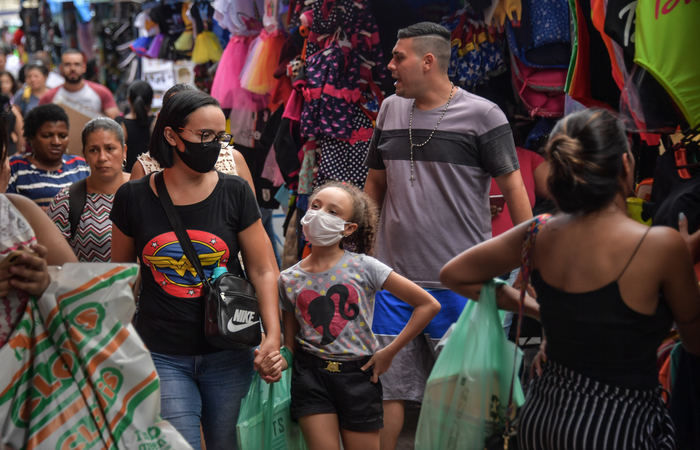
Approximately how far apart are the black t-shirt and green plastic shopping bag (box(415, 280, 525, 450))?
3.14 ft

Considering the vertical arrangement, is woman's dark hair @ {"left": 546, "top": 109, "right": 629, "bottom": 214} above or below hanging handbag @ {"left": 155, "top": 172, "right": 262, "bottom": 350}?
above

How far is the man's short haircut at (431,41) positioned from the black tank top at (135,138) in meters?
3.46

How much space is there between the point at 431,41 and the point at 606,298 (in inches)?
85.0

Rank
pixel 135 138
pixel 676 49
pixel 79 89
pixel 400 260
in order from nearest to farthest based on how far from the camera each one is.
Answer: pixel 676 49 → pixel 400 260 → pixel 135 138 → pixel 79 89

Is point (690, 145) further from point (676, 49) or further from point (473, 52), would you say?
point (473, 52)

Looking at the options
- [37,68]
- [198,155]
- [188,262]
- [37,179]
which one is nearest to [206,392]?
[188,262]

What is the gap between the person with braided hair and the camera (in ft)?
6.61

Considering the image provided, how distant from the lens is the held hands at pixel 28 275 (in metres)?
2.10

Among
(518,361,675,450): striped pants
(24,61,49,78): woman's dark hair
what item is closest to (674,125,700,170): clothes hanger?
(518,361,675,450): striped pants

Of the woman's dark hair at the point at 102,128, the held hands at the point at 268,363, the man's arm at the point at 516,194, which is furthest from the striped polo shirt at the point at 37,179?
the man's arm at the point at 516,194

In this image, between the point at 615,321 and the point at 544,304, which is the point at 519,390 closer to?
the point at 544,304

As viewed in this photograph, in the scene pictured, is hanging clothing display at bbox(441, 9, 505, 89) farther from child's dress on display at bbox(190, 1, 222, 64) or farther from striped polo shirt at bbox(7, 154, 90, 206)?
child's dress on display at bbox(190, 1, 222, 64)

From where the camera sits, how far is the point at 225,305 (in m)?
2.72

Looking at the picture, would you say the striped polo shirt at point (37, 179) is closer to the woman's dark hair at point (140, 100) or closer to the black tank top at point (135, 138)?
the black tank top at point (135, 138)
